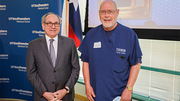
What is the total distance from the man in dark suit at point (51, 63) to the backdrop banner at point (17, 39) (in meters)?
1.17

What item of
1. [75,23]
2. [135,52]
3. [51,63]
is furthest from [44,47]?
[75,23]

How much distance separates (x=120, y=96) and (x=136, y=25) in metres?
1.19

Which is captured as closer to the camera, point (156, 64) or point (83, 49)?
point (83, 49)

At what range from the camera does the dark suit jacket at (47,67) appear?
5.71 feet

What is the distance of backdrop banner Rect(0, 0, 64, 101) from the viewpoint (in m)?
2.92

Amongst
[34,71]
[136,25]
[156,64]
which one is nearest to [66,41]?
[34,71]

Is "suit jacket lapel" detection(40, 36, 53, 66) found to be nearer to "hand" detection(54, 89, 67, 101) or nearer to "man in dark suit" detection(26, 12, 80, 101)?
"man in dark suit" detection(26, 12, 80, 101)

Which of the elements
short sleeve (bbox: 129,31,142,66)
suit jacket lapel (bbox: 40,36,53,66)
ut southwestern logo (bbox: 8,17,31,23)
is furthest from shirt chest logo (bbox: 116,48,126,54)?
ut southwestern logo (bbox: 8,17,31,23)

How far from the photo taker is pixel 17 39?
10.1 feet

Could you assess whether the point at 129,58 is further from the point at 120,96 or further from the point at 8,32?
the point at 8,32

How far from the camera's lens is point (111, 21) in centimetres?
160

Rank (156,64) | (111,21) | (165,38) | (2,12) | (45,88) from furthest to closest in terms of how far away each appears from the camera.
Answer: (2,12)
(156,64)
(165,38)
(45,88)
(111,21)

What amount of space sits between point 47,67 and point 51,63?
6 cm

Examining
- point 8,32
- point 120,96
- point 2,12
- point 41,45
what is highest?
point 2,12
